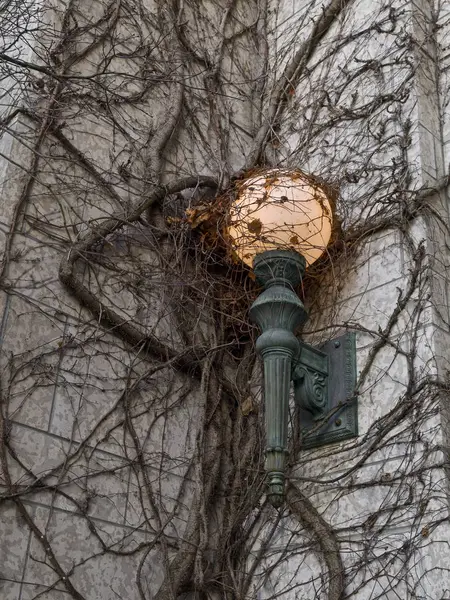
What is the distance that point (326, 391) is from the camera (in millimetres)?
2791

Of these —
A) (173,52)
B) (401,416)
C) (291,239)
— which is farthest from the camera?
(173,52)

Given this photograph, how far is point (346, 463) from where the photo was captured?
104 inches

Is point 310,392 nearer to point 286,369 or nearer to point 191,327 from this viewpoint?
point 286,369

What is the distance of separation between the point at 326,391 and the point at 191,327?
560 mm

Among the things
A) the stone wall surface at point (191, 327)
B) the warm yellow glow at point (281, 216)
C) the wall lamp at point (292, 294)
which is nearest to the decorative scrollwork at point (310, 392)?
the wall lamp at point (292, 294)

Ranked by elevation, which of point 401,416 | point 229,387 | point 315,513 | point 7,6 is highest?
point 7,6

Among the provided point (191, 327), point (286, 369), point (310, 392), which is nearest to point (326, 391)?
point (310, 392)

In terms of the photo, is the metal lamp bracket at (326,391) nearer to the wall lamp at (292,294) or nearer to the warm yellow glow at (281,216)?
the wall lamp at (292,294)

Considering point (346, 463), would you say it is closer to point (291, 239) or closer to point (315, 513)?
point (315, 513)

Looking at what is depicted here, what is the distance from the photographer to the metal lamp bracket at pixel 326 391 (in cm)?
270

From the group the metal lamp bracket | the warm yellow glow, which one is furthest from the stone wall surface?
the warm yellow glow

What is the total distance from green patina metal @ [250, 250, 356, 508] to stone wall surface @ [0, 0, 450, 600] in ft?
0.29

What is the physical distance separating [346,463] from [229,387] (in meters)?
0.57

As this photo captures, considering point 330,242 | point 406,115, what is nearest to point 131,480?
point 330,242
